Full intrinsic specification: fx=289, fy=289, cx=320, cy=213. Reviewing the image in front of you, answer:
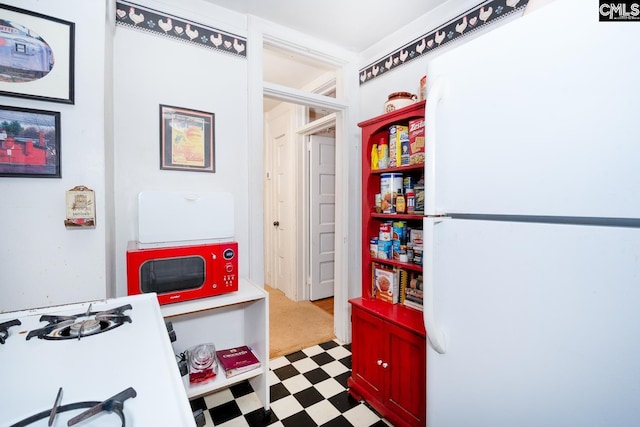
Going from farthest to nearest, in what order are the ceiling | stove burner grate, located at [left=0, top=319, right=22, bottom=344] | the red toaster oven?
the ceiling → the red toaster oven → stove burner grate, located at [left=0, top=319, right=22, bottom=344]

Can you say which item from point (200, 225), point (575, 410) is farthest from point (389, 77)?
point (575, 410)

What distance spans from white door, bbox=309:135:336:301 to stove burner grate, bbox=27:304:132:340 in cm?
251

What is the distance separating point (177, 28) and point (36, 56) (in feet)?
2.71

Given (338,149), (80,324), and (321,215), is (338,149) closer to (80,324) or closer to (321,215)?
(321,215)

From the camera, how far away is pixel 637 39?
59 centimetres

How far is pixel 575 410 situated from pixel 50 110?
2.03 meters

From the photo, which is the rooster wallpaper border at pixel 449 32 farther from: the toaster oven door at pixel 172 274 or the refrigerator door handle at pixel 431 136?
the toaster oven door at pixel 172 274

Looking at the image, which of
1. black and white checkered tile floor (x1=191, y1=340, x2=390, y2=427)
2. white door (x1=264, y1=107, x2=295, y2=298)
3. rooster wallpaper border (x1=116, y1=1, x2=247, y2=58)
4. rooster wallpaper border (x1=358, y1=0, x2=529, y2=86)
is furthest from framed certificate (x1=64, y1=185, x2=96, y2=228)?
white door (x1=264, y1=107, x2=295, y2=298)

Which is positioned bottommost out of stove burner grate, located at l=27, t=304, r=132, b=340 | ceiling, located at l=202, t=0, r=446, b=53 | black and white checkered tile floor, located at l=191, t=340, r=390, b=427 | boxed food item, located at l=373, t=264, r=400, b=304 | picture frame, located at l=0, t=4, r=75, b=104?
black and white checkered tile floor, located at l=191, t=340, r=390, b=427

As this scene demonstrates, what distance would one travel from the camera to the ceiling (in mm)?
1854

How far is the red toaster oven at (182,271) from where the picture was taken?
1375mm

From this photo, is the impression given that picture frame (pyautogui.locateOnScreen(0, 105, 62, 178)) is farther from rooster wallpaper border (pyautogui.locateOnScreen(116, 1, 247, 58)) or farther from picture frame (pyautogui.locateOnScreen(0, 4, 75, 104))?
rooster wallpaper border (pyautogui.locateOnScreen(116, 1, 247, 58))

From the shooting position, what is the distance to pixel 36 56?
→ 1189 millimetres

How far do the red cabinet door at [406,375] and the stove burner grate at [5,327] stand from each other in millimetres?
1509
